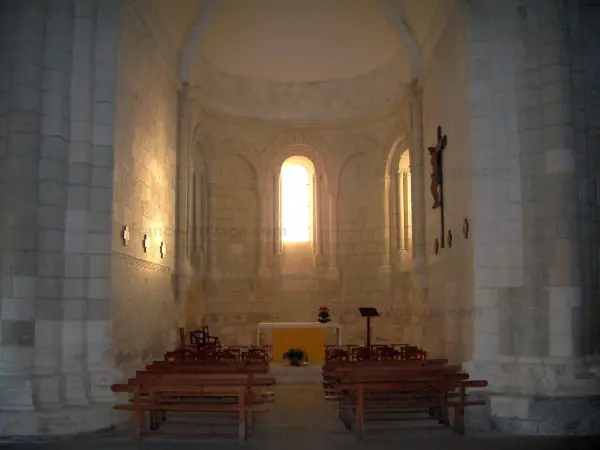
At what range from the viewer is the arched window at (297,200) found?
19.1m

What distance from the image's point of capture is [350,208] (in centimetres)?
1856

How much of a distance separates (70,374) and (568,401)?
673 cm

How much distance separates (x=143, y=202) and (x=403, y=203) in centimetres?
786

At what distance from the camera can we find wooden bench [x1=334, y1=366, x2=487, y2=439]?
28.6 feet

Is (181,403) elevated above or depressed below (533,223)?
below

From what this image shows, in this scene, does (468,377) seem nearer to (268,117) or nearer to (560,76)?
(560,76)

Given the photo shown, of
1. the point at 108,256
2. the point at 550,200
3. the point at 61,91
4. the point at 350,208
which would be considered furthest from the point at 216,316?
the point at 550,200

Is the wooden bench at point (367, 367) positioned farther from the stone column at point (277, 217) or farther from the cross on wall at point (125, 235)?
the stone column at point (277, 217)

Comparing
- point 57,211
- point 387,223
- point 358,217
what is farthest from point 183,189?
point 57,211

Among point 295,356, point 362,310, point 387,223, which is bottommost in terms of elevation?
point 295,356

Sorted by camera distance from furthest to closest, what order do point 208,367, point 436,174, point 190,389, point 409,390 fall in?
1. point 436,174
2. point 208,367
3. point 409,390
4. point 190,389

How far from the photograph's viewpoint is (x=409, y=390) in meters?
9.09

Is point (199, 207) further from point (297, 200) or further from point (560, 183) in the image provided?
point (560, 183)

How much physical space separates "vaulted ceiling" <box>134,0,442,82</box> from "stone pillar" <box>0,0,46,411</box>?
4.67 m
